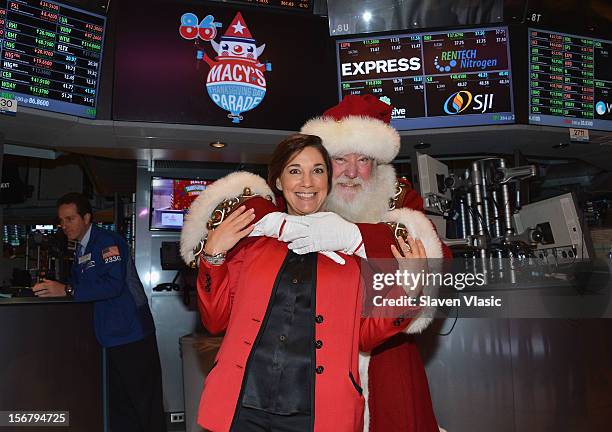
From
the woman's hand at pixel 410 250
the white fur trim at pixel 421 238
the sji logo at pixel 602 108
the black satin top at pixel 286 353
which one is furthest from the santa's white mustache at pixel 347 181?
the sji logo at pixel 602 108

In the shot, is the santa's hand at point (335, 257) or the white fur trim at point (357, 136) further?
the white fur trim at point (357, 136)

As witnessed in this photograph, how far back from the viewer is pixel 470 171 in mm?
3771

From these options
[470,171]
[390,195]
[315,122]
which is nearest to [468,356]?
[470,171]

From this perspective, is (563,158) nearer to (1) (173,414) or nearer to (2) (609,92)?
(2) (609,92)

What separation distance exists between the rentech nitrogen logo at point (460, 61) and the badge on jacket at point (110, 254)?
7.98ft

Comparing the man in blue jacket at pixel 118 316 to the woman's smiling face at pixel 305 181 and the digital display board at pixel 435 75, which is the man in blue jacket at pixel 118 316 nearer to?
the digital display board at pixel 435 75

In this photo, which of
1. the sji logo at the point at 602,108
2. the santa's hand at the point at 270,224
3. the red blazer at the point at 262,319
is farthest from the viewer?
the sji logo at the point at 602,108

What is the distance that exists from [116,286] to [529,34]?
10.6ft

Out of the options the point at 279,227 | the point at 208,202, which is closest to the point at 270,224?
the point at 279,227

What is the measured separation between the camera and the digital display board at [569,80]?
412cm

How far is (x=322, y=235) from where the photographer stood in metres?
1.79

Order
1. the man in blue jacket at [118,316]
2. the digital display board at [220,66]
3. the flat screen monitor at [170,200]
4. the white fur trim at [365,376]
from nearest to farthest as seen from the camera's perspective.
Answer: the white fur trim at [365,376], the digital display board at [220,66], the man in blue jacket at [118,316], the flat screen monitor at [170,200]

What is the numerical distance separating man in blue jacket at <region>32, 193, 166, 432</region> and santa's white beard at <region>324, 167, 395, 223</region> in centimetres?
203

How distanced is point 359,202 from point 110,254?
216 centimetres
